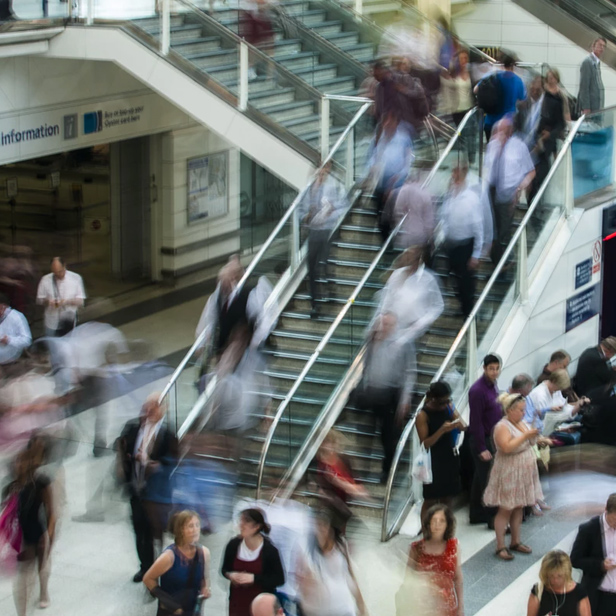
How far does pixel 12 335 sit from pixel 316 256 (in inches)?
112

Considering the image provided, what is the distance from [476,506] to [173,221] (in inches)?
371

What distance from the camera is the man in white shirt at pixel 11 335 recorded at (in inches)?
443

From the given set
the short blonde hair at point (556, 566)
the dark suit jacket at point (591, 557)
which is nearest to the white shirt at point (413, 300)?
the dark suit jacket at point (591, 557)

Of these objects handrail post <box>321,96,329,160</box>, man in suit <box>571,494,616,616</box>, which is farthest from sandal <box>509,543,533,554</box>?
handrail post <box>321,96,329,160</box>

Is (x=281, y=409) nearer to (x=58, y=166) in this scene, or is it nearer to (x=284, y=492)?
(x=284, y=492)

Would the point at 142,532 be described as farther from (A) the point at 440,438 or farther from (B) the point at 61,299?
(B) the point at 61,299

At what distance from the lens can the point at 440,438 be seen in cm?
945

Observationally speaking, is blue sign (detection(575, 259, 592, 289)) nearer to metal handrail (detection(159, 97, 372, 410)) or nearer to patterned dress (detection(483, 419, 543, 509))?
metal handrail (detection(159, 97, 372, 410))

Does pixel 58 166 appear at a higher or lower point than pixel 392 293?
lower

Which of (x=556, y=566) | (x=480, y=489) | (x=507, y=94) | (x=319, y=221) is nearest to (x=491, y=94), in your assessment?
(x=507, y=94)

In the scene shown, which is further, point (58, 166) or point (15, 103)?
point (58, 166)

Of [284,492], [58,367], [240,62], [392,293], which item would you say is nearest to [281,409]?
[284,492]

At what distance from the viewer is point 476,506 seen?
401 inches

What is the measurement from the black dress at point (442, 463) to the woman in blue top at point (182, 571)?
2679 millimetres
